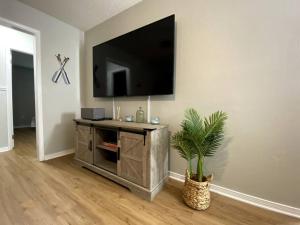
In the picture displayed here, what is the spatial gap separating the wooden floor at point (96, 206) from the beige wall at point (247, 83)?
0.85ft

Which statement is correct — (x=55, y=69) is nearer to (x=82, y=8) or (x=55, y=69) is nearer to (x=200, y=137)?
(x=82, y=8)

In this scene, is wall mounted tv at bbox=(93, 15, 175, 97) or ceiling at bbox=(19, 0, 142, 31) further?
ceiling at bbox=(19, 0, 142, 31)

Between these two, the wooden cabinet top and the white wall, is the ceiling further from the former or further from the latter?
the wooden cabinet top

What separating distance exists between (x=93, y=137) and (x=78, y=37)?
200 cm

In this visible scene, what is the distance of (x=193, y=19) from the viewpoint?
1.69 meters

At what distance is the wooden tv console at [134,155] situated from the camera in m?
1.50

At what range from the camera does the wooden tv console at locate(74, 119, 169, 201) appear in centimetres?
150

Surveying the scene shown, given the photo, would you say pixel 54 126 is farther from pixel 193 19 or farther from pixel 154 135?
pixel 193 19

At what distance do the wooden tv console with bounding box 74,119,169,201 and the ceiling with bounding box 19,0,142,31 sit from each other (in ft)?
5.34

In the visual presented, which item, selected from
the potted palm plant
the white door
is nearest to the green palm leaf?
the potted palm plant

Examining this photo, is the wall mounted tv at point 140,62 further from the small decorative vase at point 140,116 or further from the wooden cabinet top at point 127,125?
the wooden cabinet top at point 127,125

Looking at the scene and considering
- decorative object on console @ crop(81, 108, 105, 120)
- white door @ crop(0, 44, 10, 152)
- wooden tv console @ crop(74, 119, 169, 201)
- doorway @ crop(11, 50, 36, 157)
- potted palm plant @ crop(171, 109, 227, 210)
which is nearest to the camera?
potted palm plant @ crop(171, 109, 227, 210)

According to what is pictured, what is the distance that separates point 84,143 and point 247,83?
6.82 ft

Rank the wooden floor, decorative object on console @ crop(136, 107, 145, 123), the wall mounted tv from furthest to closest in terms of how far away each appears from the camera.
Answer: decorative object on console @ crop(136, 107, 145, 123)
the wall mounted tv
the wooden floor
